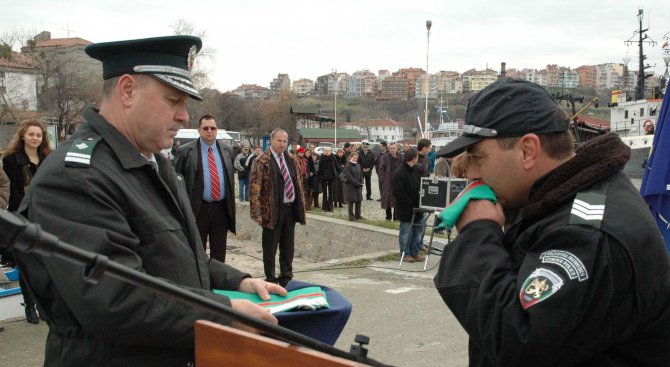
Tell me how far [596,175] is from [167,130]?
1.54 metres

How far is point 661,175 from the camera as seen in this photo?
13.3 feet

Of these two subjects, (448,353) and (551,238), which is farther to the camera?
A: (448,353)

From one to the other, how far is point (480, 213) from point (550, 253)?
0.89ft

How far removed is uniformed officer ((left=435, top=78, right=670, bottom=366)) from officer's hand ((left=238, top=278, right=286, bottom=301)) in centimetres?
81

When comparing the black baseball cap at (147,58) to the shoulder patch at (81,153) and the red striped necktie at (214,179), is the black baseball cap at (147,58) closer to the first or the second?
the shoulder patch at (81,153)

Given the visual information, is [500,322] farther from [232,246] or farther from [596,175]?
[232,246]

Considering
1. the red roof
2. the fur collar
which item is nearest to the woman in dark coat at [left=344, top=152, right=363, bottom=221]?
the fur collar

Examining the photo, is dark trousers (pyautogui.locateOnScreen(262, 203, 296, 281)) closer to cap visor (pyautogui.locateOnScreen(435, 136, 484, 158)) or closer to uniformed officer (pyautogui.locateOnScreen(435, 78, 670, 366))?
cap visor (pyautogui.locateOnScreen(435, 136, 484, 158))

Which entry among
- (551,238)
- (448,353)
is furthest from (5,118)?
(551,238)

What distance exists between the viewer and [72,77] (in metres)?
48.8

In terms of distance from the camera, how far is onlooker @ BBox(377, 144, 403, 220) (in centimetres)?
1532

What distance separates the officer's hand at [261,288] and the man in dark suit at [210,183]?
5184mm

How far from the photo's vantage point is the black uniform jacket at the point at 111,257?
1771 millimetres

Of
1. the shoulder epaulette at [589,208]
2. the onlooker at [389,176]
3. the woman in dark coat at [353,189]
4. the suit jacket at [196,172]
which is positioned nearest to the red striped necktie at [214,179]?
the suit jacket at [196,172]
